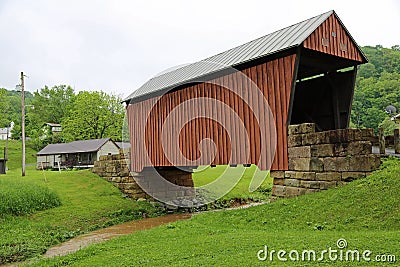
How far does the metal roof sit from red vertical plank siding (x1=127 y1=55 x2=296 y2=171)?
0.36 meters

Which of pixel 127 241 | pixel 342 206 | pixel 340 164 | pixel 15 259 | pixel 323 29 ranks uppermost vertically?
pixel 323 29

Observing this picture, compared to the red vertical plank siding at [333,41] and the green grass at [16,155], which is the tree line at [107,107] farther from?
the red vertical plank siding at [333,41]

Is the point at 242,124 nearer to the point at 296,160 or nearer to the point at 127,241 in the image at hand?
the point at 296,160

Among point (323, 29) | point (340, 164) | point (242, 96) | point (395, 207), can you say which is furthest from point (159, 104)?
point (395, 207)

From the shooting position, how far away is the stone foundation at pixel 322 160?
329 inches

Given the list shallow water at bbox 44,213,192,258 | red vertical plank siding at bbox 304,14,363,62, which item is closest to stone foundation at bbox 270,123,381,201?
red vertical plank siding at bbox 304,14,363,62

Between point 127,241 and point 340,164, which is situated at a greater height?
point 340,164

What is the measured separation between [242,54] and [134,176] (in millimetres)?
9343

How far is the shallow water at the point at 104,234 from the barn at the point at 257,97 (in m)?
2.53

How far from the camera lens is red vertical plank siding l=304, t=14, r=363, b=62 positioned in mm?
9750

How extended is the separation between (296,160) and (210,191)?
12945mm

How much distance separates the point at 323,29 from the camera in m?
10.0

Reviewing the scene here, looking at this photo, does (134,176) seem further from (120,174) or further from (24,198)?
(24,198)

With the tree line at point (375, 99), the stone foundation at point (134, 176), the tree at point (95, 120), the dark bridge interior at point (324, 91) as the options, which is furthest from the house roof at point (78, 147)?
the dark bridge interior at point (324, 91)
